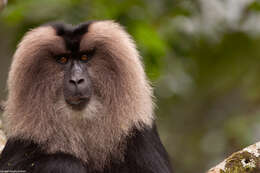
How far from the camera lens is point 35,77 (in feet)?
14.1

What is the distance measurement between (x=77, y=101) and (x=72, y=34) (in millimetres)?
511

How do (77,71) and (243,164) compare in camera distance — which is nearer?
(243,164)

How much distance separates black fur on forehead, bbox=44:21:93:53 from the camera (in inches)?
168

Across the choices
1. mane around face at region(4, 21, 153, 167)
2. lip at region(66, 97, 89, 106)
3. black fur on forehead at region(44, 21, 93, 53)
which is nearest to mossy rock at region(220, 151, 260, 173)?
mane around face at region(4, 21, 153, 167)

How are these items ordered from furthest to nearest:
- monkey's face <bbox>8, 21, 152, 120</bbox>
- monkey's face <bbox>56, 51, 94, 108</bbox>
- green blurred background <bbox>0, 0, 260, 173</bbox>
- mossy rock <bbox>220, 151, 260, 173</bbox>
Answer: green blurred background <bbox>0, 0, 260, 173</bbox>, monkey's face <bbox>8, 21, 152, 120</bbox>, monkey's face <bbox>56, 51, 94, 108</bbox>, mossy rock <bbox>220, 151, 260, 173</bbox>

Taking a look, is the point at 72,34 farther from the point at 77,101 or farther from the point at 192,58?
the point at 192,58

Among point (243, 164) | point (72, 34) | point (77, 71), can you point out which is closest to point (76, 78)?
point (77, 71)

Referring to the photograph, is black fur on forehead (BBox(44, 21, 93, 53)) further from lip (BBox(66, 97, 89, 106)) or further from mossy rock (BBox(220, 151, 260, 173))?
mossy rock (BBox(220, 151, 260, 173))

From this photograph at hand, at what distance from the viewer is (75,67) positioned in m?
4.19

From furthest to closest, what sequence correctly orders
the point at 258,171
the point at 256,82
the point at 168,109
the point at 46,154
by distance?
1. the point at 168,109
2. the point at 256,82
3. the point at 46,154
4. the point at 258,171

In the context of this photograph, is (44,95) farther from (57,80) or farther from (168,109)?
(168,109)

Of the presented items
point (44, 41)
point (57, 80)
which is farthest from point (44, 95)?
point (44, 41)

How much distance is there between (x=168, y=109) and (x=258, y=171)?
526cm

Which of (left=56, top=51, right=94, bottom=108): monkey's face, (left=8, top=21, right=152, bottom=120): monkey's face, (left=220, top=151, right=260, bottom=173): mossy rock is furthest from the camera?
(left=8, top=21, right=152, bottom=120): monkey's face
